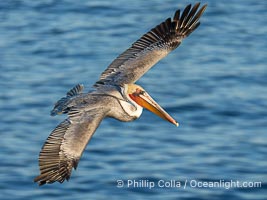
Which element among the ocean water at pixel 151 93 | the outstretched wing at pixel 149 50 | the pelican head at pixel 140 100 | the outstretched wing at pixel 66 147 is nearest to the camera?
the outstretched wing at pixel 66 147

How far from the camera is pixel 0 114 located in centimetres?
1830

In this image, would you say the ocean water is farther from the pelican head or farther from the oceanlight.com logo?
the pelican head

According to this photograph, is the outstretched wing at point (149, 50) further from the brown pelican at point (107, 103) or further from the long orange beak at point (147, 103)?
the long orange beak at point (147, 103)

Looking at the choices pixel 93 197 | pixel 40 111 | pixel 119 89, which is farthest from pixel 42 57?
pixel 119 89

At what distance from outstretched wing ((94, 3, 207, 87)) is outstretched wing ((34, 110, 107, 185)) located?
126 cm

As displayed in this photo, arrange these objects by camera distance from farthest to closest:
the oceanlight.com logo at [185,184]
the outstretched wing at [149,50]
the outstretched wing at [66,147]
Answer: the oceanlight.com logo at [185,184] → the outstretched wing at [149,50] → the outstretched wing at [66,147]

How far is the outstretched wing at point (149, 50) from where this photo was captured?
1407 centimetres

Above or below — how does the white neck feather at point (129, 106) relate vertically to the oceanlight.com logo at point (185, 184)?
above

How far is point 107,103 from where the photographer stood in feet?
43.2

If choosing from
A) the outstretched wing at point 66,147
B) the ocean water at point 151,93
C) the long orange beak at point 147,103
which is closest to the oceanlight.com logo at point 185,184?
the ocean water at point 151,93

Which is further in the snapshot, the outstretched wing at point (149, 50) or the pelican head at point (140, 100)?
the outstretched wing at point (149, 50)

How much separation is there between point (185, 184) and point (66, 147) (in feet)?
13.7

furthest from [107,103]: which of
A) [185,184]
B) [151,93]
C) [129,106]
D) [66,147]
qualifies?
[151,93]

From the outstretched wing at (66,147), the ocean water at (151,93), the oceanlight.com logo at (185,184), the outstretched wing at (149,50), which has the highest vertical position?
the outstretched wing at (149,50)
